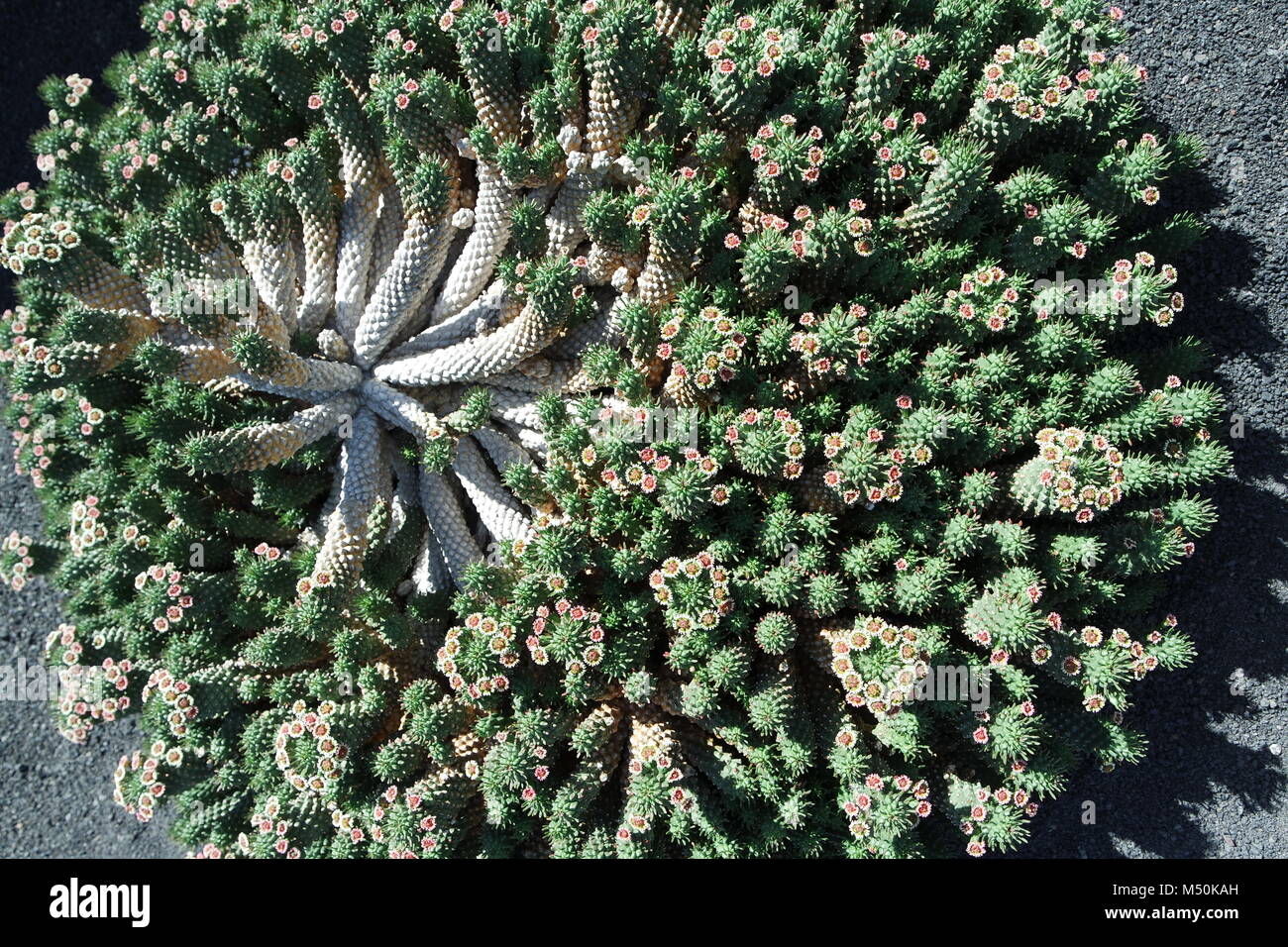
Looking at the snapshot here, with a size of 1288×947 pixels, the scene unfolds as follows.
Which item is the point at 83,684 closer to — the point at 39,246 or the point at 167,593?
the point at 167,593

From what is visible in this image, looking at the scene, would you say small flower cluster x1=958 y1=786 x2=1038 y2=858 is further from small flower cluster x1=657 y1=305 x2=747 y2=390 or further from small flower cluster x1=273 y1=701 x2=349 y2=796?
small flower cluster x1=273 y1=701 x2=349 y2=796

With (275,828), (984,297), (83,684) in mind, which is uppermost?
(984,297)

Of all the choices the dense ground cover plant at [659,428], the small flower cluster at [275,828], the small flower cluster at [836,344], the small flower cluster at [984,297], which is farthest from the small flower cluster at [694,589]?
the small flower cluster at [275,828]

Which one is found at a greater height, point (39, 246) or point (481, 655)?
point (39, 246)

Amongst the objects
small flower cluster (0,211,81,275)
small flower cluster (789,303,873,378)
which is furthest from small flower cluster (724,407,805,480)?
small flower cluster (0,211,81,275)

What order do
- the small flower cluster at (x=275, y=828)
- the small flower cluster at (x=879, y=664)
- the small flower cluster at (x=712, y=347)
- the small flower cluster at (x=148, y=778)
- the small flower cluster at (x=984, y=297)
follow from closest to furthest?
the small flower cluster at (x=879, y=664) → the small flower cluster at (x=712, y=347) → the small flower cluster at (x=984, y=297) → the small flower cluster at (x=275, y=828) → the small flower cluster at (x=148, y=778)

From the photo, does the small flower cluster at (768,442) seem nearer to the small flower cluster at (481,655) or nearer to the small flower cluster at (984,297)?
the small flower cluster at (984,297)

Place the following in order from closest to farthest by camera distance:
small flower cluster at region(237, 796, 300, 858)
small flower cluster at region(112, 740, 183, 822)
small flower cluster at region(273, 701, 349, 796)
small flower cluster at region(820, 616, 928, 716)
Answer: small flower cluster at region(820, 616, 928, 716) → small flower cluster at region(273, 701, 349, 796) → small flower cluster at region(237, 796, 300, 858) → small flower cluster at region(112, 740, 183, 822)

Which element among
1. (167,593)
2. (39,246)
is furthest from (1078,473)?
(39,246)
